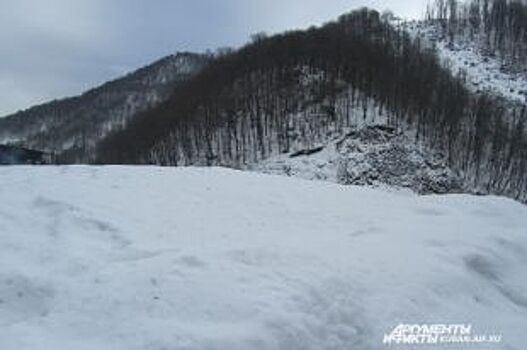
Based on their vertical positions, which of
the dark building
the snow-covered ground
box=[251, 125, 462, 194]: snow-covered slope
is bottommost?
box=[251, 125, 462, 194]: snow-covered slope

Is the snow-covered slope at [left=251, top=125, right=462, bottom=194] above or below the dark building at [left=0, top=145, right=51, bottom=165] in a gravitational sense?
below

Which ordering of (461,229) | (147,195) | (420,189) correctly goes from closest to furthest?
(461,229) → (147,195) → (420,189)

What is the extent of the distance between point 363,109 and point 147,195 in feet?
228

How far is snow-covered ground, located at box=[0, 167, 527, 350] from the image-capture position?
22.8 feet

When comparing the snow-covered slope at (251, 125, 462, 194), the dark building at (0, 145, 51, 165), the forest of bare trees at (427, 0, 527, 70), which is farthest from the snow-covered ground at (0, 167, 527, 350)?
the forest of bare trees at (427, 0, 527, 70)

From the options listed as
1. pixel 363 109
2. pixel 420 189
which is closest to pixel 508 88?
pixel 363 109

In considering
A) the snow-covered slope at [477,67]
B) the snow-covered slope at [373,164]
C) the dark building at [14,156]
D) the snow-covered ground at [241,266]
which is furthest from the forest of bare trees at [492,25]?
the snow-covered ground at [241,266]

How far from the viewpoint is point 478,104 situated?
275 feet

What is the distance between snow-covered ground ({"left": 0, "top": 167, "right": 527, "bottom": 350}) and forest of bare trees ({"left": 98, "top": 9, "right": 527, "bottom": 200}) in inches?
2279

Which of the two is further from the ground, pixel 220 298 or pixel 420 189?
pixel 220 298

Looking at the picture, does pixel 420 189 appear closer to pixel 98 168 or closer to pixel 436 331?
pixel 98 168

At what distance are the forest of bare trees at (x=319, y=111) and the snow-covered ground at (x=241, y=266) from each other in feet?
190

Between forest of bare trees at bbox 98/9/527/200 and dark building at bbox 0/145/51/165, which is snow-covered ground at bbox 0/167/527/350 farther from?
forest of bare trees at bbox 98/9/527/200

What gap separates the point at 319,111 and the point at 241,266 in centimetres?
7180
